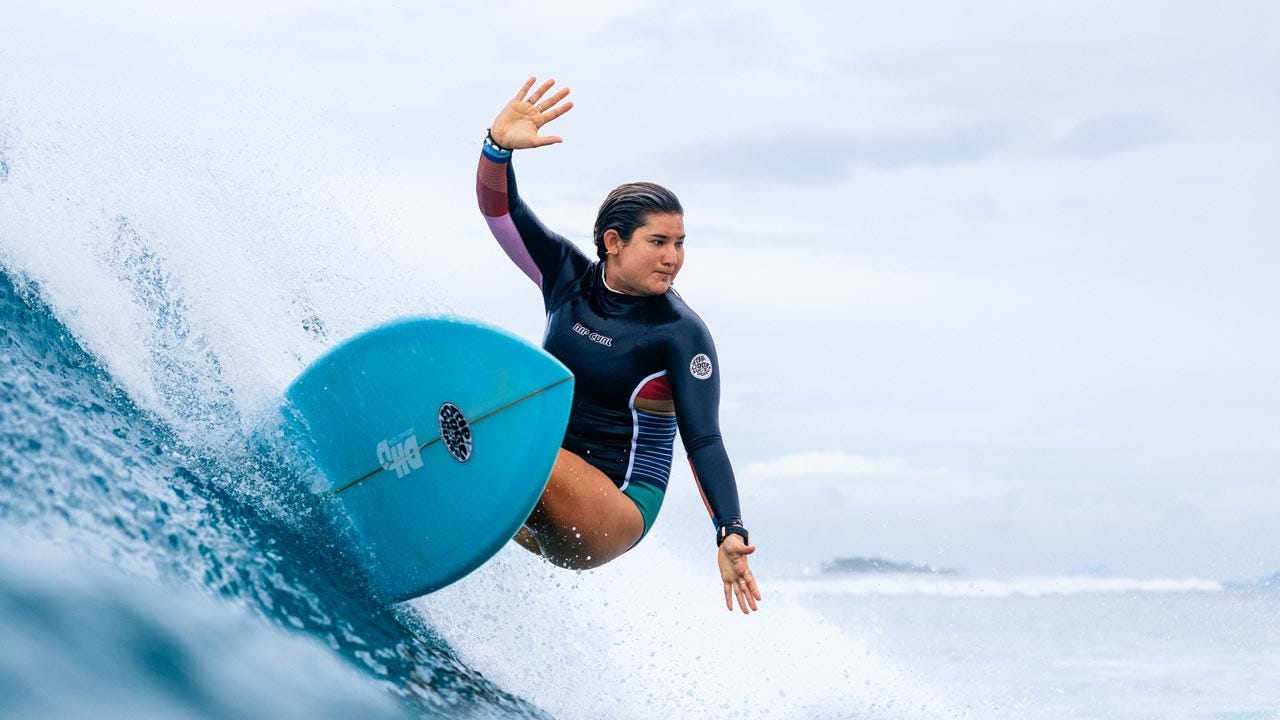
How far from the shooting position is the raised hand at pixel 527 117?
171 inches

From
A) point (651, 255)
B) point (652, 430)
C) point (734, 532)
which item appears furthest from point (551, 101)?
point (734, 532)

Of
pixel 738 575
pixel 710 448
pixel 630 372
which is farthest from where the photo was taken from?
pixel 630 372

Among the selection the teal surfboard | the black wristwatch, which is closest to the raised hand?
the teal surfboard

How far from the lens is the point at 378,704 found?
139 inches

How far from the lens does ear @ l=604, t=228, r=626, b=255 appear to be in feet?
14.3

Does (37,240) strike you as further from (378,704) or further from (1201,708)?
(1201,708)

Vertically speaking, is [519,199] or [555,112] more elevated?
[555,112]

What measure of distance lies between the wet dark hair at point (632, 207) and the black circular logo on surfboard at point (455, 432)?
895mm

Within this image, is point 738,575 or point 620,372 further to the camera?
point 620,372

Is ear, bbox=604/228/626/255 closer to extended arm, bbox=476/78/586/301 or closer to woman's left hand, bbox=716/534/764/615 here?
extended arm, bbox=476/78/586/301

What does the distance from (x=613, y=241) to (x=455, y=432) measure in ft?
3.11

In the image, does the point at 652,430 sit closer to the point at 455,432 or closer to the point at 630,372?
the point at 630,372

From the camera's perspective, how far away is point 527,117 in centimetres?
436

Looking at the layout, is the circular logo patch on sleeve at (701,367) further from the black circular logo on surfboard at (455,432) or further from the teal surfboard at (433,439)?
the black circular logo on surfboard at (455,432)
